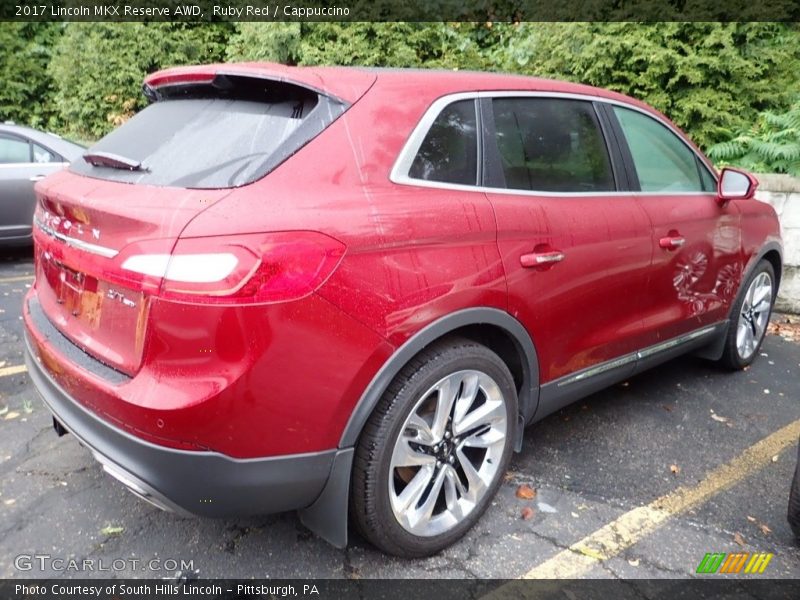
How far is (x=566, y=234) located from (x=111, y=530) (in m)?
2.19

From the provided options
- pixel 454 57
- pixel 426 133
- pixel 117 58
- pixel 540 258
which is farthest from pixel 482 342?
pixel 117 58

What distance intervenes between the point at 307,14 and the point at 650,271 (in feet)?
23.9

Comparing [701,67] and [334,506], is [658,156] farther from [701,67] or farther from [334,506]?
[701,67]

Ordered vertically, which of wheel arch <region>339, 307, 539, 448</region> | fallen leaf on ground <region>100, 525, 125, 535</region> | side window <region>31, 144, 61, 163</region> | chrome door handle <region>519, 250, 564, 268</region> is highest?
chrome door handle <region>519, 250, 564, 268</region>

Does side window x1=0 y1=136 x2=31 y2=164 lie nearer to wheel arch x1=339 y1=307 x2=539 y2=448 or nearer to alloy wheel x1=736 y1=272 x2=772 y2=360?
wheel arch x1=339 y1=307 x2=539 y2=448

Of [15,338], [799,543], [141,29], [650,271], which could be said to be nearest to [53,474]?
[15,338]

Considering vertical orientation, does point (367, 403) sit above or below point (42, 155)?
above

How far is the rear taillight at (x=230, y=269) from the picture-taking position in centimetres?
174

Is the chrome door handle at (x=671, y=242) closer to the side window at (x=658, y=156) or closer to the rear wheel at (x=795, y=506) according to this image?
the side window at (x=658, y=156)

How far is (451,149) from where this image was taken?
2.37 m

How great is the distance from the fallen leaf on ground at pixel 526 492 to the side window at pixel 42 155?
6.05 meters

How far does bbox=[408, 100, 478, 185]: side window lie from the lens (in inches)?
89.4

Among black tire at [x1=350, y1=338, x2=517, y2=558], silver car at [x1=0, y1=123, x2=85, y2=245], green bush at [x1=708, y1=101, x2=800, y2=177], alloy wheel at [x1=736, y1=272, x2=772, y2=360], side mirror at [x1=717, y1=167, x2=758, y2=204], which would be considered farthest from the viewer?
silver car at [x1=0, y1=123, x2=85, y2=245]

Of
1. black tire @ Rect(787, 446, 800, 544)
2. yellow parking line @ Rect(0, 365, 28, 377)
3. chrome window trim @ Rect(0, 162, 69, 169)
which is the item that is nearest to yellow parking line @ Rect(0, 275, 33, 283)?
chrome window trim @ Rect(0, 162, 69, 169)
